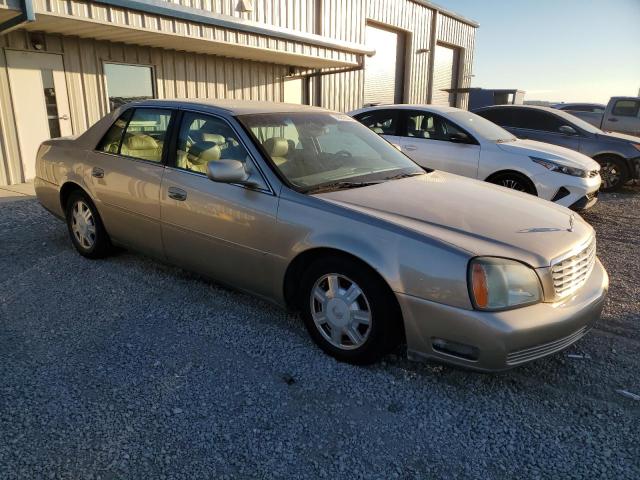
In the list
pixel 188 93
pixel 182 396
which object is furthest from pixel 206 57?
pixel 182 396

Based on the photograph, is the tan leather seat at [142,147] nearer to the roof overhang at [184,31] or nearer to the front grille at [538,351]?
the front grille at [538,351]

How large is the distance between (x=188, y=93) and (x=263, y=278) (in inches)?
365

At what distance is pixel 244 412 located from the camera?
2.60m

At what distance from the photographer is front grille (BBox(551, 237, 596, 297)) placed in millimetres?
2691

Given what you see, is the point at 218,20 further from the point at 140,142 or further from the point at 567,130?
the point at 567,130

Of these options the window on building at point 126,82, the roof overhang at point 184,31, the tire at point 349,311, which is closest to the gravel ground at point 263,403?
the tire at point 349,311

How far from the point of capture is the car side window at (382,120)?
7648 millimetres

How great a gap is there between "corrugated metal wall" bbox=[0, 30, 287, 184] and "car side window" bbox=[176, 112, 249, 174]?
6.34 meters

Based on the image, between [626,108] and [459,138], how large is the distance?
990 cm

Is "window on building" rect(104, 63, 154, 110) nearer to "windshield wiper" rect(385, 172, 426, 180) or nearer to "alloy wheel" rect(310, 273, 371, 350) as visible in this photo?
"windshield wiper" rect(385, 172, 426, 180)

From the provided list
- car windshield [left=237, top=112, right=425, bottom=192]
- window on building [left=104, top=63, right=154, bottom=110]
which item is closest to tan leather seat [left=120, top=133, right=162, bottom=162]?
car windshield [left=237, top=112, right=425, bottom=192]

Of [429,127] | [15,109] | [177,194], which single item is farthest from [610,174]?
[15,109]

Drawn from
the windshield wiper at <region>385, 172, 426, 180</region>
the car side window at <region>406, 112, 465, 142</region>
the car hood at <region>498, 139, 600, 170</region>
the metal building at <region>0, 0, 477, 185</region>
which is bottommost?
the car hood at <region>498, 139, 600, 170</region>

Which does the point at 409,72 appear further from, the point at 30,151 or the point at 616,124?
the point at 30,151
